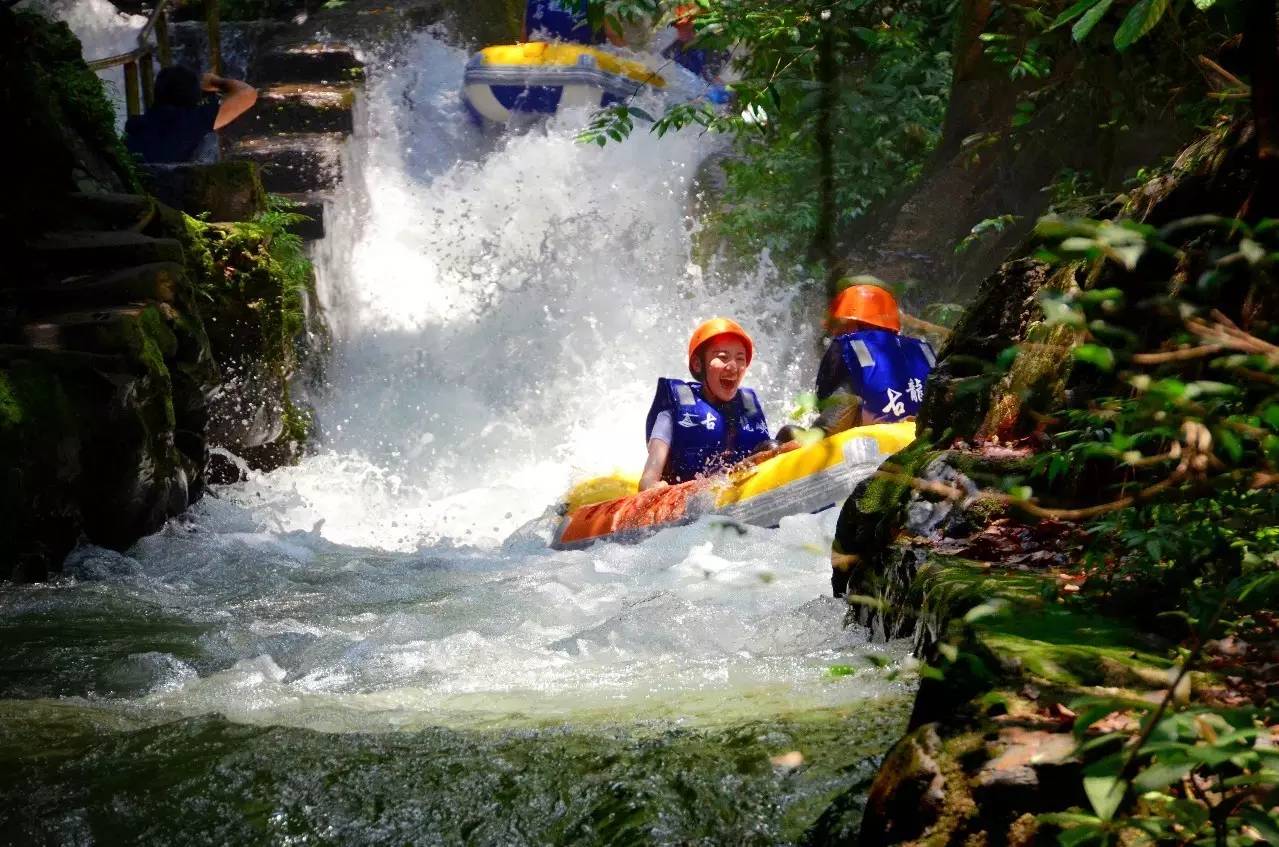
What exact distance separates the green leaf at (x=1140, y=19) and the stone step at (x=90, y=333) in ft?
19.9

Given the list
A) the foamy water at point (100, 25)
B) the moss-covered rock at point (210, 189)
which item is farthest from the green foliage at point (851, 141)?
the foamy water at point (100, 25)

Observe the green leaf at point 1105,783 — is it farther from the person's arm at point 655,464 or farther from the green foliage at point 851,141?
the green foliage at point 851,141

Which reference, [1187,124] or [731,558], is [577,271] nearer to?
[1187,124]

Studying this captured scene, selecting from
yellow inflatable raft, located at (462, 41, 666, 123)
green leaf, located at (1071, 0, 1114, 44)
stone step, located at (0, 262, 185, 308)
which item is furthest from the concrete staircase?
green leaf, located at (1071, 0, 1114, 44)

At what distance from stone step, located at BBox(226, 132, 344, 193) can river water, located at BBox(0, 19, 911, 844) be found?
1.05 meters

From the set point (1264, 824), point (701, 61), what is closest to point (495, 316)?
point (701, 61)

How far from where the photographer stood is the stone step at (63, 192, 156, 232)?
308 inches

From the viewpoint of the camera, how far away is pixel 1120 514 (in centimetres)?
224

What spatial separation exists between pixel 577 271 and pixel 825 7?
822 cm

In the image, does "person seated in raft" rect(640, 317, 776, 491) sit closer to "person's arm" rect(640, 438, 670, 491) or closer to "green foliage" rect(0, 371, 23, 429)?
"person's arm" rect(640, 438, 670, 491)

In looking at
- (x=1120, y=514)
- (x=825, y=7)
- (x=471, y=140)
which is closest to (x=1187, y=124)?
(x=825, y=7)

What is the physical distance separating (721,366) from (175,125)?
230 inches

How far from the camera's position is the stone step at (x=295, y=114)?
14812 mm

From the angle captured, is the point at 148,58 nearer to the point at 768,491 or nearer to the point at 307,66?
the point at 307,66
